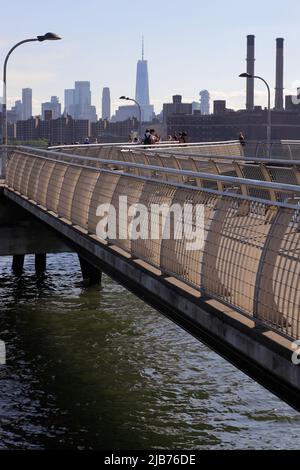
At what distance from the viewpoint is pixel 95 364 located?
721 inches

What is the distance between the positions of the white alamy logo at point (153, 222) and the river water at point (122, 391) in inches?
117

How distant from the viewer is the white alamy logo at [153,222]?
10.0 meters

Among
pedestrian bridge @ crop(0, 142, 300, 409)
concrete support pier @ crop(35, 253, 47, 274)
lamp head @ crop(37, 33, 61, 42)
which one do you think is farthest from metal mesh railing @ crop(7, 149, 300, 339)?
lamp head @ crop(37, 33, 61, 42)

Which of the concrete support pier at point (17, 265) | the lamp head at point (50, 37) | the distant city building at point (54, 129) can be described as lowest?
the concrete support pier at point (17, 265)

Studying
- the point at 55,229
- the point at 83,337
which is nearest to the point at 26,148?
the point at 83,337

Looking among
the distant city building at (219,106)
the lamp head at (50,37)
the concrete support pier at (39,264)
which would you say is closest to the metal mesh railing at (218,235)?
the concrete support pier at (39,264)

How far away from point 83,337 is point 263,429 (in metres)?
8.04

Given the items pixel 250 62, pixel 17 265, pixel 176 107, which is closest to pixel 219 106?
pixel 176 107

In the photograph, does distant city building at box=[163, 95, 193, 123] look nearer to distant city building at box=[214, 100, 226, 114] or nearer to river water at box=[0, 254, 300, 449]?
distant city building at box=[214, 100, 226, 114]

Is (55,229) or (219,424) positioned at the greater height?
(55,229)

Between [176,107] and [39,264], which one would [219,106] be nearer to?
[176,107]

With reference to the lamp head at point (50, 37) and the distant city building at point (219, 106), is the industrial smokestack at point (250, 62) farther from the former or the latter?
the lamp head at point (50, 37)

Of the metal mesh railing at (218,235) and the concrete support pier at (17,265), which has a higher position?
the metal mesh railing at (218,235)
